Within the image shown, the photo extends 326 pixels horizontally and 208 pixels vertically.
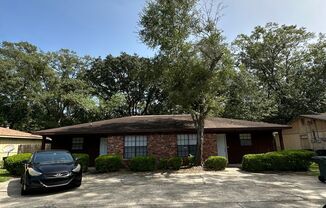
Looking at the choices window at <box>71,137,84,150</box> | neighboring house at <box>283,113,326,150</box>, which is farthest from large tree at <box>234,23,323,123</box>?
window at <box>71,137,84,150</box>

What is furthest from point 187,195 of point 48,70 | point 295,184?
point 48,70

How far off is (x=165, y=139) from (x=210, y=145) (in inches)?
124

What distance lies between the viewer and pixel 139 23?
699 inches

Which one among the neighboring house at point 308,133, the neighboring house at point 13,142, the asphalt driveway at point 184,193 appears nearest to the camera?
the asphalt driveway at point 184,193

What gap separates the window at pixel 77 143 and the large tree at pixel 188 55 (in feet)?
25.9

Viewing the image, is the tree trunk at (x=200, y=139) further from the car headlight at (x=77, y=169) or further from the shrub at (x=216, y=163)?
the car headlight at (x=77, y=169)

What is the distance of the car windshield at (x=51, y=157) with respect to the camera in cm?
1035

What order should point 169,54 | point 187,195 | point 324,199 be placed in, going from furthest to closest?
point 169,54 < point 187,195 < point 324,199

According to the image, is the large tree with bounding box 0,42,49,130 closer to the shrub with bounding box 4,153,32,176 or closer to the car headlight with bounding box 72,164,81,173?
the shrub with bounding box 4,153,32,176

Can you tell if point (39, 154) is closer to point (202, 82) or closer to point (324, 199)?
point (202, 82)

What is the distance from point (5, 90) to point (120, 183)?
97.0 feet

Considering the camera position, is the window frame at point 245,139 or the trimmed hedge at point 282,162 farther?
the window frame at point 245,139

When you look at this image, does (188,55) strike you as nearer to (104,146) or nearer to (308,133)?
(104,146)

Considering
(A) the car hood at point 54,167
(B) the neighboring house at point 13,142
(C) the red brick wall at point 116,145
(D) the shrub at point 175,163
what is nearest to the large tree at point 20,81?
(B) the neighboring house at point 13,142
